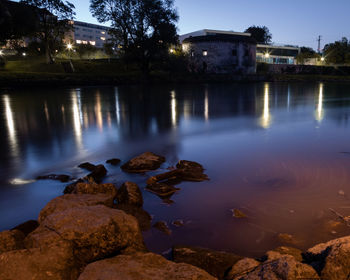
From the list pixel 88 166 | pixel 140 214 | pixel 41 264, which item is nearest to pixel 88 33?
pixel 88 166

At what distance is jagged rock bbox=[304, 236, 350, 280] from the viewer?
2.50 m

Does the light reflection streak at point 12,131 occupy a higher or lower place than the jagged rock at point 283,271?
higher

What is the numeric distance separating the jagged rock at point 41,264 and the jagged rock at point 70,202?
0.85 m

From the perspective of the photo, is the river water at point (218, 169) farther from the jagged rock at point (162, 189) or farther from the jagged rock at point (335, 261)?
the jagged rock at point (335, 261)

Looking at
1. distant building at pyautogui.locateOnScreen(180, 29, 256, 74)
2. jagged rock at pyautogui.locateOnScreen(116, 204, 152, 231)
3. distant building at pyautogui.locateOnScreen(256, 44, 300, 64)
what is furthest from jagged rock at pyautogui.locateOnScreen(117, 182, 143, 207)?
distant building at pyautogui.locateOnScreen(256, 44, 300, 64)

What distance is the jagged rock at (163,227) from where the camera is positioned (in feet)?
12.6

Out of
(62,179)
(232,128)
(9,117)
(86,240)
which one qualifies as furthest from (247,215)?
(9,117)

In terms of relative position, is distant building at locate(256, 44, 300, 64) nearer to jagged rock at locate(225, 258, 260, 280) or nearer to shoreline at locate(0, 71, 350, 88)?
shoreline at locate(0, 71, 350, 88)

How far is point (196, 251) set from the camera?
3.11m

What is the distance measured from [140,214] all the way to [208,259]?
1.51 m

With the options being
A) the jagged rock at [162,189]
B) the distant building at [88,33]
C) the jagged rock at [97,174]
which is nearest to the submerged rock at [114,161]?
the jagged rock at [97,174]

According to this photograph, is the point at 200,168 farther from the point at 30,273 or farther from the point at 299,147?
the point at 30,273

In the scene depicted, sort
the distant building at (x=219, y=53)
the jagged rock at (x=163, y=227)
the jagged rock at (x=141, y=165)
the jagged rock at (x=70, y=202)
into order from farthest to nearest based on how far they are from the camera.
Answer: the distant building at (x=219, y=53), the jagged rock at (x=141, y=165), the jagged rock at (x=163, y=227), the jagged rock at (x=70, y=202)

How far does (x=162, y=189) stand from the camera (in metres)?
4.90
